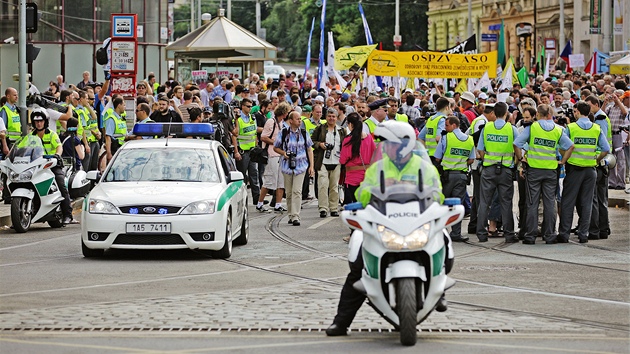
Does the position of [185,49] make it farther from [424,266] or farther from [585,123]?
[424,266]

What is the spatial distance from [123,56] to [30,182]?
6.67 metres

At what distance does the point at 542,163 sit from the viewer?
17906mm

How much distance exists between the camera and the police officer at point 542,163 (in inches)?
700

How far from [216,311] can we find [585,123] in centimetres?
812

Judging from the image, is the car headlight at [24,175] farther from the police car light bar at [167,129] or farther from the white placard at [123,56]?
the white placard at [123,56]

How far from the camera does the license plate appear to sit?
15406 millimetres

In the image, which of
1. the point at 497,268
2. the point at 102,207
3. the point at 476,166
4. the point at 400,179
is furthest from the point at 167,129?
the point at 400,179

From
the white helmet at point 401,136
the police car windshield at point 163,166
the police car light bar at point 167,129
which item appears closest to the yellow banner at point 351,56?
the police car light bar at point 167,129

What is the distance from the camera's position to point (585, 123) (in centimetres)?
1825

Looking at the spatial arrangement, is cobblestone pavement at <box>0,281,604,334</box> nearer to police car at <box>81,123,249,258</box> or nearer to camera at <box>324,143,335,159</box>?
police car at <box>81,123,249,258</box>

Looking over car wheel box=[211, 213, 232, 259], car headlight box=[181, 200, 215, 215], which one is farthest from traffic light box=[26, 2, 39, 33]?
car headlight box=[181, 200, 215, 215]

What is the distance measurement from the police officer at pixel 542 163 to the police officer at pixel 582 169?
25 cm

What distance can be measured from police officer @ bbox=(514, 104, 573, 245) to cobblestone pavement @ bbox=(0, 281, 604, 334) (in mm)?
5981

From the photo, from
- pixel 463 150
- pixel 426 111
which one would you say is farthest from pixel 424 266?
pixel 426 111
